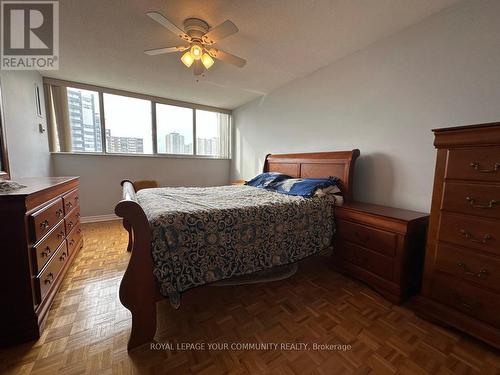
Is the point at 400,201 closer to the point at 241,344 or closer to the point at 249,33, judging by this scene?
the point at 241,344

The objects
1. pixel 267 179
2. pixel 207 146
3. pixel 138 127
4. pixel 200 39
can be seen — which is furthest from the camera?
pixel 207 146

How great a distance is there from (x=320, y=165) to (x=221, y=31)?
70.0 inches

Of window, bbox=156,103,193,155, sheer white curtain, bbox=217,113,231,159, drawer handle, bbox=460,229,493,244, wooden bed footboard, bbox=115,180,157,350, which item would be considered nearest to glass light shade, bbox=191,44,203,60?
wooden bed footboard, bbox=115,180,157,350

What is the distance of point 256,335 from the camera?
1.35m

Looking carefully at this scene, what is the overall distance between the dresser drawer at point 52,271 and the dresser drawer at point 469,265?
263 cm

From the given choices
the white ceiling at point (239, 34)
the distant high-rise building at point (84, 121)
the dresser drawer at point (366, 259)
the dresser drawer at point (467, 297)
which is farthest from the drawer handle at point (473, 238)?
the distant high-rise building at point (84, 121)

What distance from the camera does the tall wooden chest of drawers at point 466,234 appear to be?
121 cm

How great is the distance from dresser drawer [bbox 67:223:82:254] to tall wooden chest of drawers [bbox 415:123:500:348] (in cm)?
310

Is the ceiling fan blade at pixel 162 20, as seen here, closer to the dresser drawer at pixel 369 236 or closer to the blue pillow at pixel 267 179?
the blue pillow at pixel 267 179

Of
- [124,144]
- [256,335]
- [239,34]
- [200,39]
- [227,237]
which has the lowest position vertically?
[256,335]

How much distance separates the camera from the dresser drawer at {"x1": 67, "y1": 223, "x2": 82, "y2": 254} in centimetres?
210

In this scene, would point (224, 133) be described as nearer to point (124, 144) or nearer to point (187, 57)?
point (124, 144)

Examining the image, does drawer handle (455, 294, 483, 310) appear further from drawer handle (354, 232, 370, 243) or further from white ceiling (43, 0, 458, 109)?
white ceiling (43, 0, 458, 109)

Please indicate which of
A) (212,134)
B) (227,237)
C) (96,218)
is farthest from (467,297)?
(96,218)
